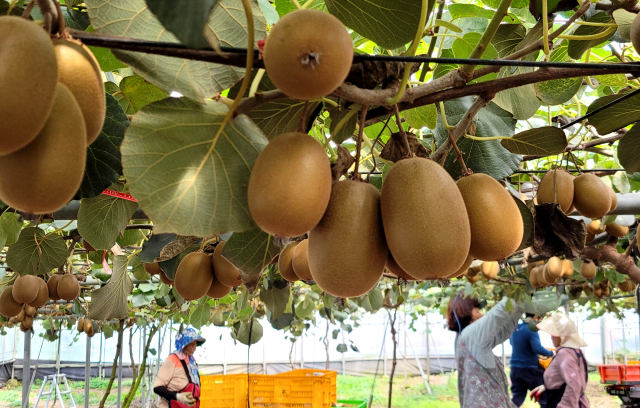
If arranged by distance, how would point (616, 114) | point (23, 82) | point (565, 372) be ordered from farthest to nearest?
point (565, 372) → point (616, 114) → point (23, 82)

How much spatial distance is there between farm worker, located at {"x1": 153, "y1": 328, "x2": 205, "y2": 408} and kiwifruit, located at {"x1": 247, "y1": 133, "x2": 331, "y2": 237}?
5.20 metres

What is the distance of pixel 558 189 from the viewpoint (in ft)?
4.39

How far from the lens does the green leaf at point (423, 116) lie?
100cm

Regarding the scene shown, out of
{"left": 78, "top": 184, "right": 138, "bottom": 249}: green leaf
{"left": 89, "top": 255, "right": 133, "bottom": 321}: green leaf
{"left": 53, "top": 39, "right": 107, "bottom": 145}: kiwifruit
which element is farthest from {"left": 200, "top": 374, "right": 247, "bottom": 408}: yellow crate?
{"left": 53, "top": 39, "right": 107, "bottom": 145}: kiwifruit

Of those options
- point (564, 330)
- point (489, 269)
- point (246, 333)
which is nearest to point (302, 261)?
point (489, 269)

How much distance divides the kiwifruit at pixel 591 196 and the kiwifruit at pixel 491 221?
0.76 meters

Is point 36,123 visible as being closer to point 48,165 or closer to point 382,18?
point 48,165

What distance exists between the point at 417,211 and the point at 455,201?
0.18ft

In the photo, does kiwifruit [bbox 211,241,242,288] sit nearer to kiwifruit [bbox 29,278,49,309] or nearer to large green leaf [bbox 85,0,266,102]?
large green leaf [bbox 85,0,266,102]

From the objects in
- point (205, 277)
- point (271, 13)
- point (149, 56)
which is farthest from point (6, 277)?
point (149, 56)

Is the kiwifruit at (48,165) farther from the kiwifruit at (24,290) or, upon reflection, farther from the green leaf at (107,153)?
the kiwifruit at (24,290)

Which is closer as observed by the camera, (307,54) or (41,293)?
(307,54)

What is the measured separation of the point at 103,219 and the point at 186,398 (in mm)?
4495

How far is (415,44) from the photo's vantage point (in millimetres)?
688
